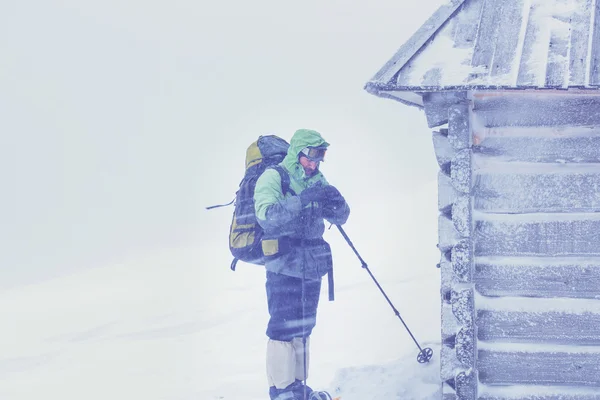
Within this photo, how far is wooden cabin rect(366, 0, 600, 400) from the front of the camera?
5109mm

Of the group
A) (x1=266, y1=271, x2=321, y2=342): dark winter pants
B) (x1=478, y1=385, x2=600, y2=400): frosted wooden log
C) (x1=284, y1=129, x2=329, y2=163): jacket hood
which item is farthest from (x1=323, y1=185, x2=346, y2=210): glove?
(x1=478, y1=385, x2=600, y2=400): frosted wooden log

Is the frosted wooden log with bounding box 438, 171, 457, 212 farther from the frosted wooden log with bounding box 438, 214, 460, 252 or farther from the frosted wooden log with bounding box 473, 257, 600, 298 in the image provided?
the frosted wooden log with bounding box 473, 257, 600, 298

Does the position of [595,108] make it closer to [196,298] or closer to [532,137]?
[532,137]

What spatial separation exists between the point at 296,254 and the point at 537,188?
1.92 metres

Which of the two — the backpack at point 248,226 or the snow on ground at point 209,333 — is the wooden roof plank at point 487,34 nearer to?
the backpack at point 248,226

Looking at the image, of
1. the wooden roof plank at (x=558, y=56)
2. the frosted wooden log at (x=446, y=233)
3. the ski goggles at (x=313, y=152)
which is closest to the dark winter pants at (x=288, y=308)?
the ski goggles at (x=313, y=152)

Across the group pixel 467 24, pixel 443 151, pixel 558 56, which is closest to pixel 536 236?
pixel 443 151

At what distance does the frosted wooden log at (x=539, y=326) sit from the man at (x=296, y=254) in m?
1.37

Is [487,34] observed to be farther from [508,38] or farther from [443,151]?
[443,151]

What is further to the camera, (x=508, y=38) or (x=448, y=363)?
(x=448, y=363)

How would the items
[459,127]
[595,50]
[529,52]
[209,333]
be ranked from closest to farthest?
1. [595,50]
2. [529,52]
3. [459,127]
4. [209,333]

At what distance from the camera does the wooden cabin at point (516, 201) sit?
511 cm

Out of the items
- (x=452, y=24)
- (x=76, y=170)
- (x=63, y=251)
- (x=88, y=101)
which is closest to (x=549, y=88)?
(x=452, y=24)

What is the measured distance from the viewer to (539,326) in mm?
5305
